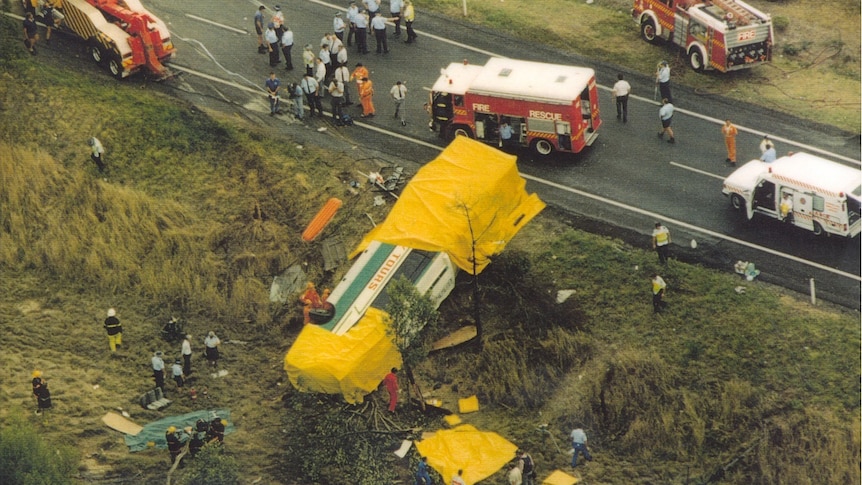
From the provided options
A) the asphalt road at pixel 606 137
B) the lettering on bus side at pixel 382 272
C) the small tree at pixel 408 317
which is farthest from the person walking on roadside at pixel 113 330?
the asphalt road at pixel 606 137

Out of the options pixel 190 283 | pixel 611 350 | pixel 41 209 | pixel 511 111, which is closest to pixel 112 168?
pixel 41 209

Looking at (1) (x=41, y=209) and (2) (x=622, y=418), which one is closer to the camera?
(2) (x=622, y=418)

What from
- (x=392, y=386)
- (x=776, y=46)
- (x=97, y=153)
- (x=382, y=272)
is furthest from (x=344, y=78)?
(x=776, y=46)

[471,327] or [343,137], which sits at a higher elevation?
[343,137]

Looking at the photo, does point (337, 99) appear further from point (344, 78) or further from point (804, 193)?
point (804, 193)

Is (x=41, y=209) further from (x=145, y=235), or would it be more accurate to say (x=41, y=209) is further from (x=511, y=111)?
(x=511, y=111)

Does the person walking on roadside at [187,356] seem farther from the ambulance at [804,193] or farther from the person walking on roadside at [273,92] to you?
the ambulance at [804,193]
